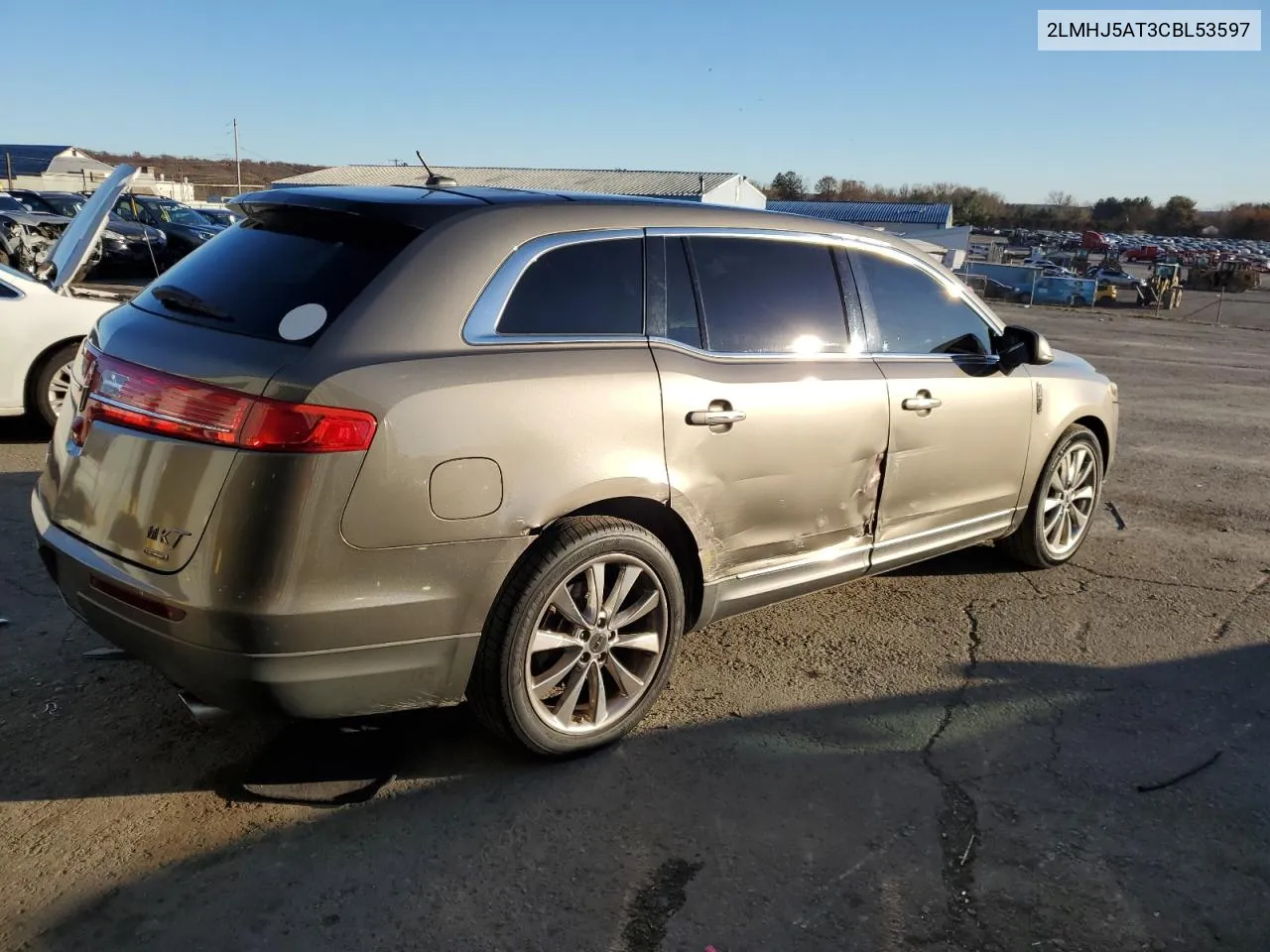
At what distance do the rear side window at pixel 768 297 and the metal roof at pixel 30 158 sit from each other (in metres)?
61.5

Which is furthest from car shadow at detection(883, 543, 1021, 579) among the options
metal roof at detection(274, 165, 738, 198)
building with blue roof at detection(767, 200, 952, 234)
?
building with blue roof at detection(767, 200, 952, 234)

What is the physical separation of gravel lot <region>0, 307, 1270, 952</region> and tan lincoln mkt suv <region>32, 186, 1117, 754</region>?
36 centimetres

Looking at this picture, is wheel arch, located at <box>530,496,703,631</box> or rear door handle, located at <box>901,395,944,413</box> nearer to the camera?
wheel arch, located at <box>530,496,703,631</box>

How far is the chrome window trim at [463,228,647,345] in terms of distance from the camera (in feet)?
Answer: 10.1

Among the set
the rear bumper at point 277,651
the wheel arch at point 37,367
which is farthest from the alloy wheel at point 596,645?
the wheel arch at point 37,367

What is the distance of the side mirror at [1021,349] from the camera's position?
194 inches

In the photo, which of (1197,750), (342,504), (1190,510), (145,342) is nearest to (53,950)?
(342,504)

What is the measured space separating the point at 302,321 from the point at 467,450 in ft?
1.93

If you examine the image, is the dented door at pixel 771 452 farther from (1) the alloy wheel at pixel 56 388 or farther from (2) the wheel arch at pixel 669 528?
(1) the alloy wheel at pixel 56 388

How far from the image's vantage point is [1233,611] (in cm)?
507

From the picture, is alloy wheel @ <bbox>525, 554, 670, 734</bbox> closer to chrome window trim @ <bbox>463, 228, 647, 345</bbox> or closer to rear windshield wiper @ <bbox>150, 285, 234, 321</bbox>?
chrome window trim @ <bbox>463, 228, 647, 345</bbox>

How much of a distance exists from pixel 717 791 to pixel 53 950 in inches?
71.8

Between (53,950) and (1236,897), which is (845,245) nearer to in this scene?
(1236,897)

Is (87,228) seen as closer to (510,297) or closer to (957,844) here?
(510,297)
